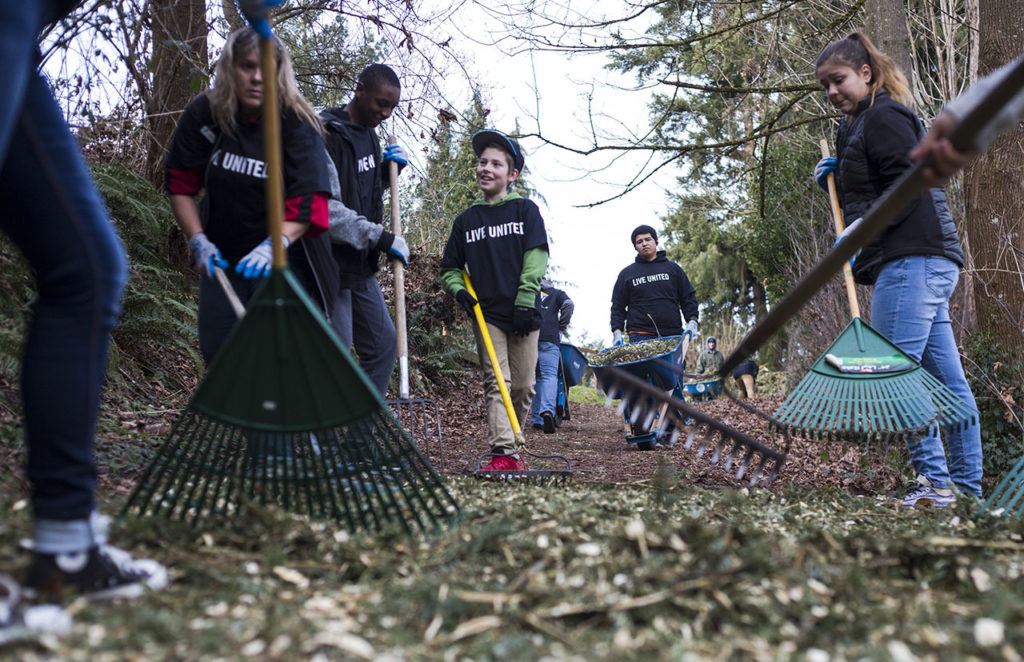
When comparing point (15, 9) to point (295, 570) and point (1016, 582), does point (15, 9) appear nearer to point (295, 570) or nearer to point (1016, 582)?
point (295, 570)

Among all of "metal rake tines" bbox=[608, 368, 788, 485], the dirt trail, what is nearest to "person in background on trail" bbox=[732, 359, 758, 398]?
the dirt trail

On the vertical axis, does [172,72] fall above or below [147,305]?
above

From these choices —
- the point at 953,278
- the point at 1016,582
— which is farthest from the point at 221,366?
the point at 953,278

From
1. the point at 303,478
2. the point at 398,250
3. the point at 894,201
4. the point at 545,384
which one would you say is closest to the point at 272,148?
the point at 303,478

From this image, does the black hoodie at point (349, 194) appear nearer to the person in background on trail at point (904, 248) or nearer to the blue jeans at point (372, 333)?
the blue jeans at point (372, 333)

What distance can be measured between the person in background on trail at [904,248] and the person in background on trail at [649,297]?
3661mm

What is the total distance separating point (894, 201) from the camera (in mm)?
2117

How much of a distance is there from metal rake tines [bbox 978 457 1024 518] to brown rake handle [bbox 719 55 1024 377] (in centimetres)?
110

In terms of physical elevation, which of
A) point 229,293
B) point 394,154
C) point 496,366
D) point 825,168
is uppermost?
point 394,154

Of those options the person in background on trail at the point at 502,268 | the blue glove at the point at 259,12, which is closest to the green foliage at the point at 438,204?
the person in background on trail at the point at 502,268

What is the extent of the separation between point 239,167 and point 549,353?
220 inches

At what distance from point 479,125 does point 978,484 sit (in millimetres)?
5112

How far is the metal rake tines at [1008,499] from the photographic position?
118 inches

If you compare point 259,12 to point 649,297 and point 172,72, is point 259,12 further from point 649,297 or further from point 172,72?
point 649,297
